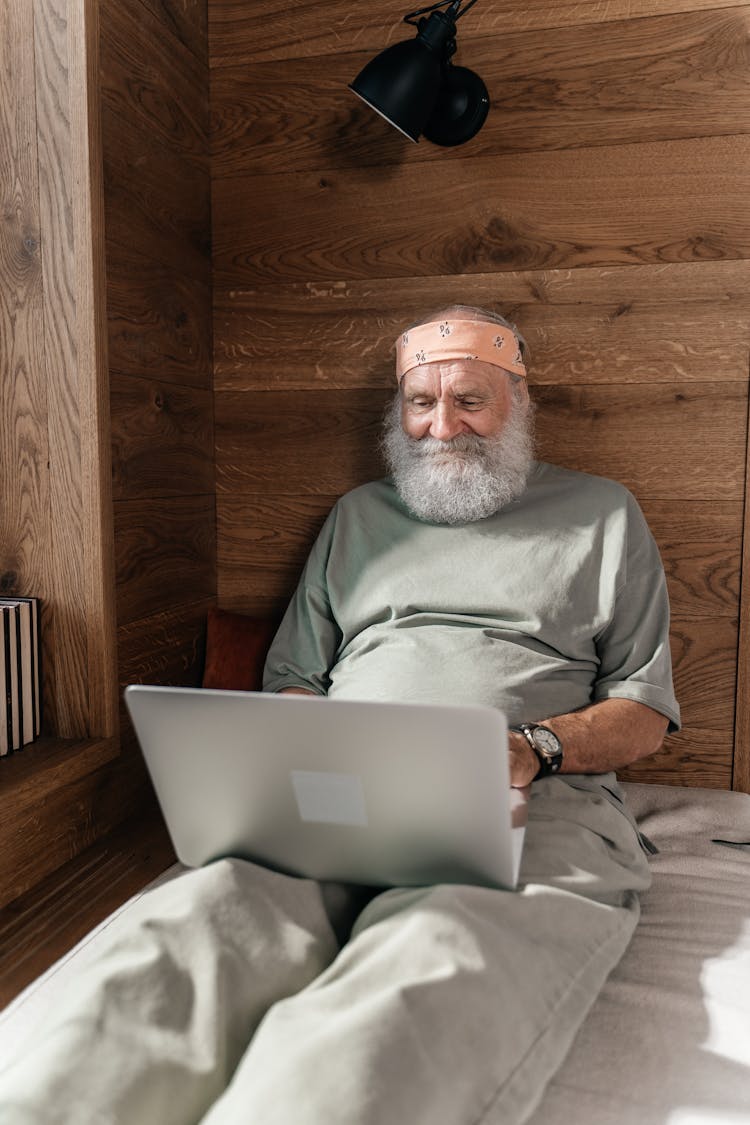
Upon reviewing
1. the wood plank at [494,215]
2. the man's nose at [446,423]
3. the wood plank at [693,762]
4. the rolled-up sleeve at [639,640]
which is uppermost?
the wood plank at [494,215]

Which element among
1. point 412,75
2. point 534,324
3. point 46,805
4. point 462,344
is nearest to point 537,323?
point 534,324

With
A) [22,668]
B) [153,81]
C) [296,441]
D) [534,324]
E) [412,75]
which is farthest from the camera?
[296,441]

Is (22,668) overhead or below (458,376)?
below

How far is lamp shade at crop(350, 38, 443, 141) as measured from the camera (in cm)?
168

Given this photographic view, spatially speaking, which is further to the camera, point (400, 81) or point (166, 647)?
point (166, 647)

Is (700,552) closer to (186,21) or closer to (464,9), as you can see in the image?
(464,9)

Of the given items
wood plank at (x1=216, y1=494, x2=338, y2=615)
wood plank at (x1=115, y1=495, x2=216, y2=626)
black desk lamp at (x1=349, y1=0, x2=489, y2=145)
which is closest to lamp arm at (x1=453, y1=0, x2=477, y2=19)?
black desk lamp at (x1=349, y1=0, x2=489, y2=145)

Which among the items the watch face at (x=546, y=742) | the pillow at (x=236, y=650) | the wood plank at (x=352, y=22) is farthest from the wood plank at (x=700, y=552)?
the wood plank at (x=352, y=22)

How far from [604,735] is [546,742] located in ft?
0.45

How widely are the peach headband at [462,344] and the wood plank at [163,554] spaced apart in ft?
1.84

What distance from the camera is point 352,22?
1.93 metres

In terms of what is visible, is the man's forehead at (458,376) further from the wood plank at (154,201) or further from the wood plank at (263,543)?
the wood plank at (154,201)

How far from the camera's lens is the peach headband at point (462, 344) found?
1.72 metres

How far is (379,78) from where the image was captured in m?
1.69
